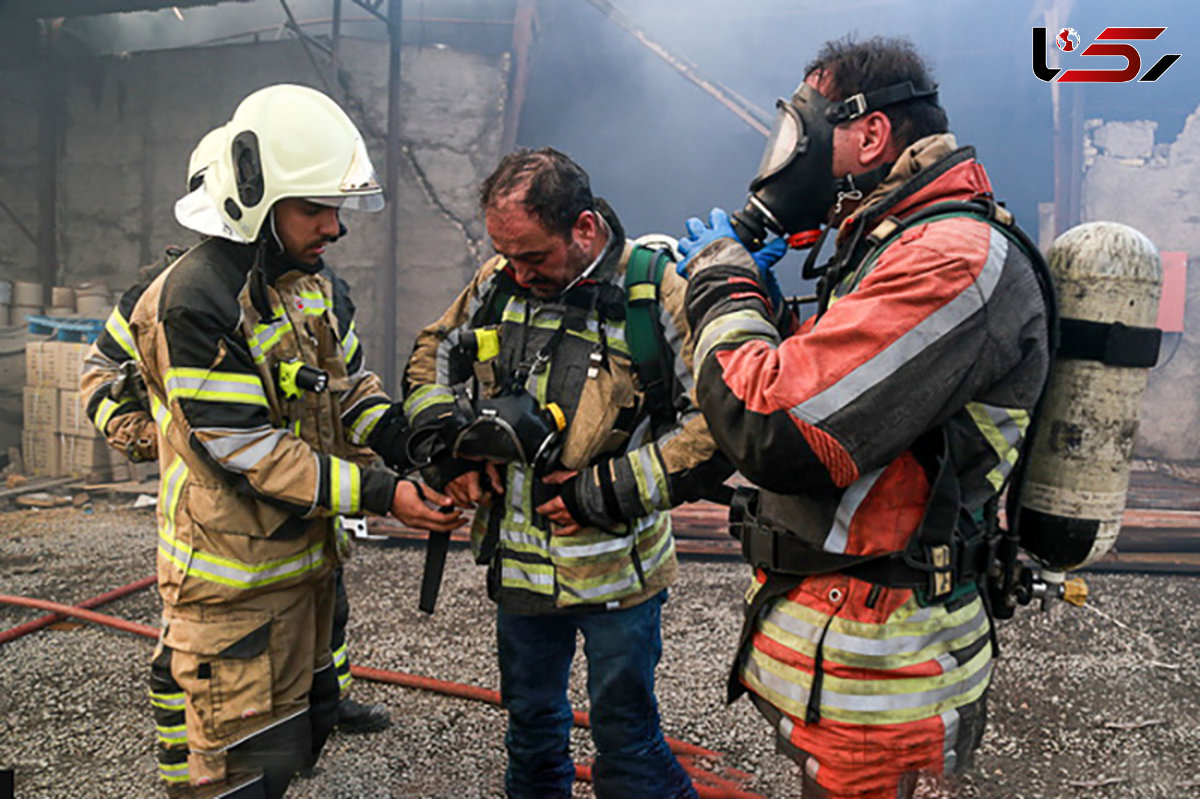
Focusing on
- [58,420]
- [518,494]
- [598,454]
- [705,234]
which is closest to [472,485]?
[518,494]

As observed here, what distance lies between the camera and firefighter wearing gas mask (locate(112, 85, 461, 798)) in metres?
Result: 2.07

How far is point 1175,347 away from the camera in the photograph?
9477mm

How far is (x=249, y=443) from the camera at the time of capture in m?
2.08

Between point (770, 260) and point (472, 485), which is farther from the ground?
point (770, 260)

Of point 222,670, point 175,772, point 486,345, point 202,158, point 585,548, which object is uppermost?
point 202,158

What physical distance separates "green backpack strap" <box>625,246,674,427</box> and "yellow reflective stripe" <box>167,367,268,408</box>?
1058 mm

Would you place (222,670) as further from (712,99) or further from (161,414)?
(712,99)

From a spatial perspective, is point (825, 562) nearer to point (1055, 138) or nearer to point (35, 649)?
point (35, 649)

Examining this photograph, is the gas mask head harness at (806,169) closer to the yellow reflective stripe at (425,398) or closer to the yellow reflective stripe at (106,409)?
the yellow reflective stripe at (425,398)

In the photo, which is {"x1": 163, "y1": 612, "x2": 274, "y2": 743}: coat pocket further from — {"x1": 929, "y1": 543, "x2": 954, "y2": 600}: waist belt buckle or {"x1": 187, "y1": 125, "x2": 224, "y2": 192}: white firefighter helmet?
{"x1": 929, "y1": 543, "x2": 954, "y2": 600}: waist belt buckle

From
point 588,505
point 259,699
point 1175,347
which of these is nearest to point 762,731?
point 588,505

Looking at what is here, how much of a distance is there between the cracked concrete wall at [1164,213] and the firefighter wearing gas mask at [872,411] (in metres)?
9.50

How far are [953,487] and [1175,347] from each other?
10.2 metres

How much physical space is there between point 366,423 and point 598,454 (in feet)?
2.91
